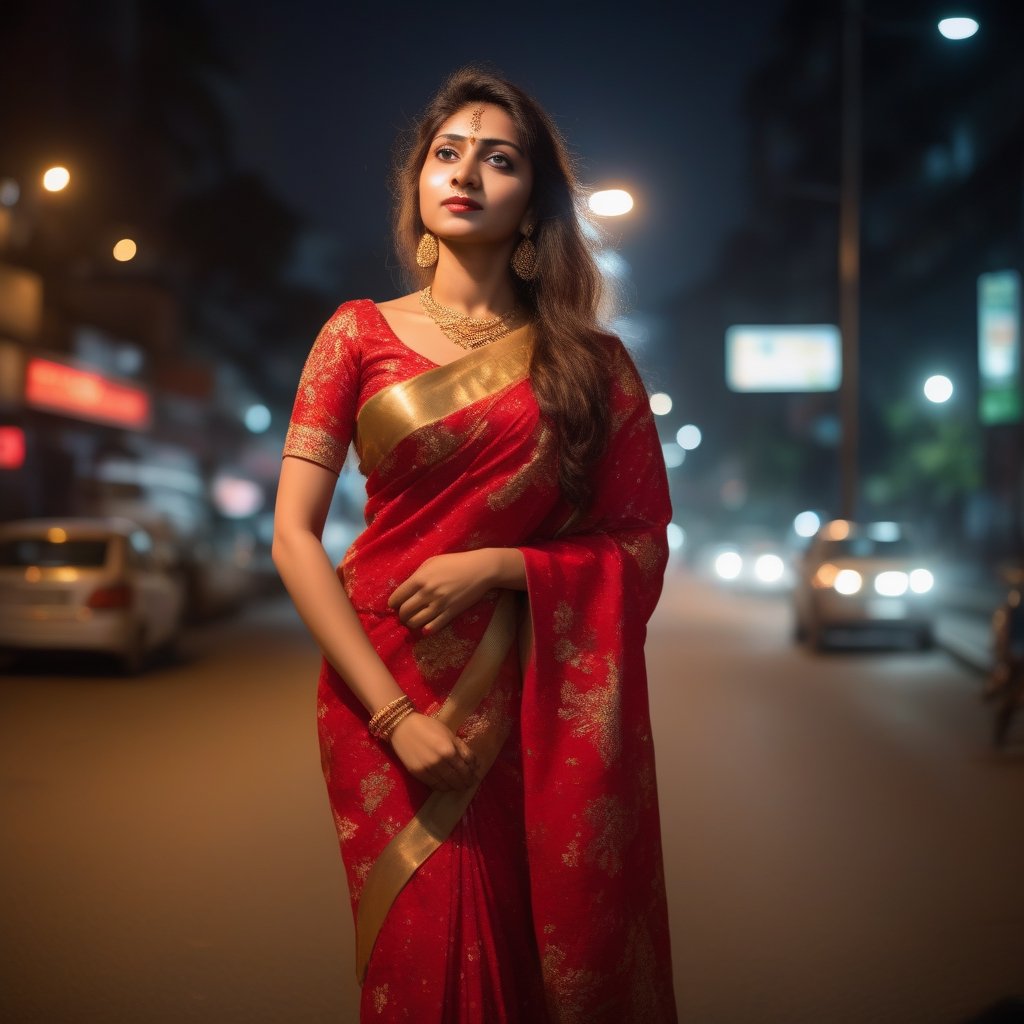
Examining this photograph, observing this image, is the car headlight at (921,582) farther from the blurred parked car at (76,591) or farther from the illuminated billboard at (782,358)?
the illuminated billboard at (782,358)

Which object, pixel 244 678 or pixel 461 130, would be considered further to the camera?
pixel 244 678

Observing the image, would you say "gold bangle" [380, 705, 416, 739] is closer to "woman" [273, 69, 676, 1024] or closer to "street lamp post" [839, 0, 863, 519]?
"woman" [273, 69, 676, 1024]

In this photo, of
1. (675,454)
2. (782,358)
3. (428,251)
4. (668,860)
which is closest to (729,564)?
(782,358)

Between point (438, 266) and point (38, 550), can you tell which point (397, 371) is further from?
point (38, 550)

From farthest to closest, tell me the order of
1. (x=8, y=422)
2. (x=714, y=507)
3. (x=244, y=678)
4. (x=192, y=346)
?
(x=714, y=507)
(x=192, y=346)
(x=8, y=422)
(x=244, y=678)

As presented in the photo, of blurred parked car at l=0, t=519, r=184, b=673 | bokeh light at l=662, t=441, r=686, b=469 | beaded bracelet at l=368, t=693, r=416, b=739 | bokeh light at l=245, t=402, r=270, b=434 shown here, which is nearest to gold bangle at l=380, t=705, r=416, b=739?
beaded bracelet at l=368, t=693, r=416, b=739

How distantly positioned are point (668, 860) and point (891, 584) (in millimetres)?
11770

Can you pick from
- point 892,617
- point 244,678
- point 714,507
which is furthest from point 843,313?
point 714,507

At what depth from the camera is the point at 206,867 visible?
19.4ft

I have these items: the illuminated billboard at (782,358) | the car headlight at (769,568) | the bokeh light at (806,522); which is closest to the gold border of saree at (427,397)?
the car headlight at (769,568)

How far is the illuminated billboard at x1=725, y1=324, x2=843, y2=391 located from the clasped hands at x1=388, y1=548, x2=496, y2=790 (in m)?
43.7

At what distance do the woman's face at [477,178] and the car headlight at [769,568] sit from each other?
2981 cm

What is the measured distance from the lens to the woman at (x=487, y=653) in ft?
7.93

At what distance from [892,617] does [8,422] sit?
17.6 metres
